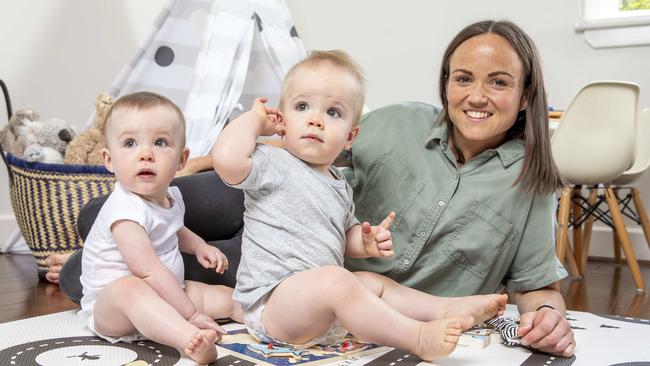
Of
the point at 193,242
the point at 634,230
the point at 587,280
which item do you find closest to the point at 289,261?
the point at 193,242

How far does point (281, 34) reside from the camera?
2516 millimetres

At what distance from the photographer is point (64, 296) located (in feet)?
5.42

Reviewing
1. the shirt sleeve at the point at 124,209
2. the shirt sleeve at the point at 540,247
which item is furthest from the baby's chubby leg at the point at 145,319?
the shirt sleeve at the point at 540,247

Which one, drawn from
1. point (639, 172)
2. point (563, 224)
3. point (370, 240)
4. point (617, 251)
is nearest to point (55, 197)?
point (370, 240)

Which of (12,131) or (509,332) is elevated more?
(12,131)

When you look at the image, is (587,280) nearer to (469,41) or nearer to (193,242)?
(469,41)

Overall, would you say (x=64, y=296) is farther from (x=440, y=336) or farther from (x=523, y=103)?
(x=523, y=103)

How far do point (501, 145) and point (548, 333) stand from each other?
41 centimetres

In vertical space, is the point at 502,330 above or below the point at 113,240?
below

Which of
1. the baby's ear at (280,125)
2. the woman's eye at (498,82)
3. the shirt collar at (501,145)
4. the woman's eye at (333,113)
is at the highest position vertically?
the woman's eye at (498,82)

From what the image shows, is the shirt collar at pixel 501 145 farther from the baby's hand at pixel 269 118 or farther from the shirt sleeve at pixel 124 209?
the shirt sleeve at pixel 124 209

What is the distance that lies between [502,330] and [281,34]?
66.4 inches

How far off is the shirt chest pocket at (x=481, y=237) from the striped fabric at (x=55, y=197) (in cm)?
110

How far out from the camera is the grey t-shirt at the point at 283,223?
3.45 ft
